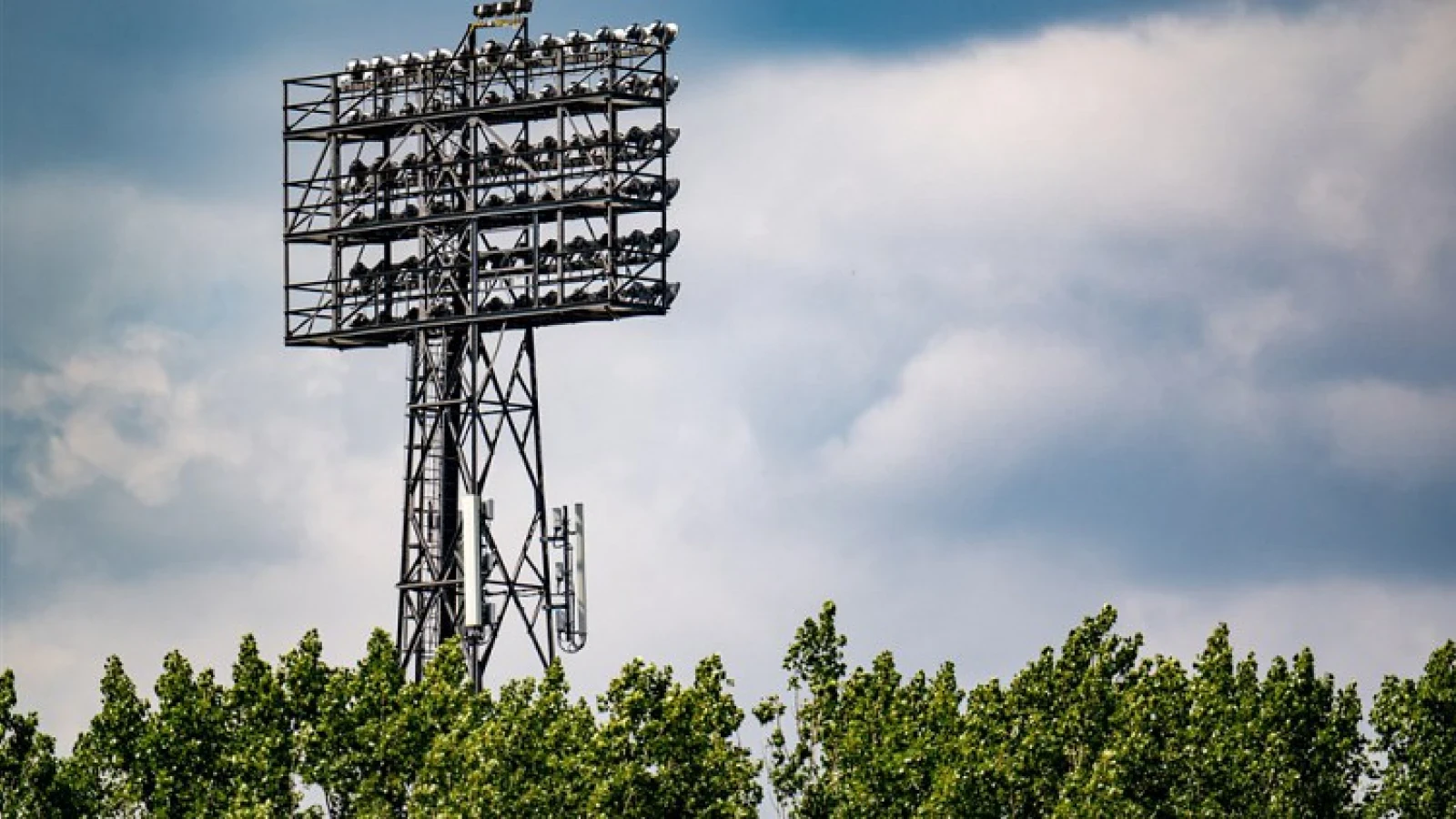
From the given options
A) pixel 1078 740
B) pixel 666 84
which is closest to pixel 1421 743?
pixel 1078 740

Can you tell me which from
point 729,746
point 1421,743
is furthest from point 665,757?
point 1421,743

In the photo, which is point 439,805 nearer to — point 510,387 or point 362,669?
point 362,669

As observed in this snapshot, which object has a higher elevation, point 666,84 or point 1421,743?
point 666,84

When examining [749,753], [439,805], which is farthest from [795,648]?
[439,805]

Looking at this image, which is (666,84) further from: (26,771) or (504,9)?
(26,771)

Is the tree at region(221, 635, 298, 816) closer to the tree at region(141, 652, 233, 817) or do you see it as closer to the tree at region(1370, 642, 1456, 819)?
the tree at region(141, 652, 233, 817)

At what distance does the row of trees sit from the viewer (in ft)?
340

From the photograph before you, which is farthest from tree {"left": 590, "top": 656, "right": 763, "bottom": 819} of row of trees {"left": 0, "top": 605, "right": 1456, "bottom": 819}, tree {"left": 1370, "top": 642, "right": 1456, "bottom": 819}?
tree {"left": 1370, "top": 642, "right": 1456, "bottom": 819}

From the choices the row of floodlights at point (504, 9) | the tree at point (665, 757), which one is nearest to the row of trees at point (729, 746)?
the tree at point (665, 757)

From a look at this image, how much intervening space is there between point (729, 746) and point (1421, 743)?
20.4m

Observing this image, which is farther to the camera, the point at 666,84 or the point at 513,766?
the point at 666,84

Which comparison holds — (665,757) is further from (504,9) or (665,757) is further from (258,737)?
(504,9)

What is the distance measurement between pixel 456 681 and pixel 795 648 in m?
8.86

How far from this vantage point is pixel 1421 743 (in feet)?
372
